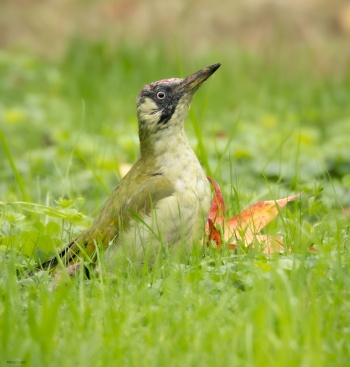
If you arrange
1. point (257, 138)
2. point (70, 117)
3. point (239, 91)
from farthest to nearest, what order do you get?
point (239, 91) → point (70, 117) → point (257, 138)

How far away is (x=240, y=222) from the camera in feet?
13.2

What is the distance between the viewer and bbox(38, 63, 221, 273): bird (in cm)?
387

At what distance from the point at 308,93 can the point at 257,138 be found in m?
2.14

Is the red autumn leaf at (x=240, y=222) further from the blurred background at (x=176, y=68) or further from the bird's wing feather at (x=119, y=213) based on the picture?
the blurred background at (x=176, y=68)

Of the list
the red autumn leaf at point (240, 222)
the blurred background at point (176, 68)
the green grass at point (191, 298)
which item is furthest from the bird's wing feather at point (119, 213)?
the blurred background at point (176, 68)

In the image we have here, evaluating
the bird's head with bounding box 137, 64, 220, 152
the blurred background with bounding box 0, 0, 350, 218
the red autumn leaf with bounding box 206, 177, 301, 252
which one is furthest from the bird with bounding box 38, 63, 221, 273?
the blurred background with bounding box 0, 0, 350, 218

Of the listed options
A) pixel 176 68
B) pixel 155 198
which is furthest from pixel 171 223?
pixel 176 68

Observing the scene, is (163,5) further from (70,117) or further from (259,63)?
(70,117)

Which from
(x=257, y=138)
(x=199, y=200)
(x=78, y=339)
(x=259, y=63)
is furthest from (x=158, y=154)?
(x=259, y=63)

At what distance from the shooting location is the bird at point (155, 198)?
3867mm

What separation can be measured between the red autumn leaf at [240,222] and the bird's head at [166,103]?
38cm

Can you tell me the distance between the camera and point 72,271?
3.76 metres

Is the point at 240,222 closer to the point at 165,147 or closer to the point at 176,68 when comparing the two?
the point at 165,147

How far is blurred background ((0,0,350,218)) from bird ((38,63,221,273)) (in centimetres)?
272
